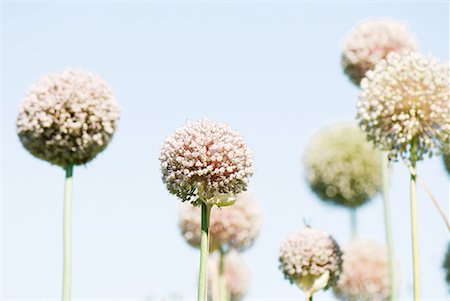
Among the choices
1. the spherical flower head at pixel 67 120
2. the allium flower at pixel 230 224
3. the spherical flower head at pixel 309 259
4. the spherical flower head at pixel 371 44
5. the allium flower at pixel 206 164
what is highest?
the spherical flower head at pixel 371 44

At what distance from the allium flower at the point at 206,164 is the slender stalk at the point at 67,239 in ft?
1.22

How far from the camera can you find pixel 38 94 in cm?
310

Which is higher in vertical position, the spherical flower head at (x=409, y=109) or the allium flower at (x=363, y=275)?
the spherical flower head at (x=409, y=109)

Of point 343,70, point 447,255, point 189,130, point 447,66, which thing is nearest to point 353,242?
point 447,255

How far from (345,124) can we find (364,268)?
1756 mm

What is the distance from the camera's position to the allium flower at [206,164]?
2.83 m

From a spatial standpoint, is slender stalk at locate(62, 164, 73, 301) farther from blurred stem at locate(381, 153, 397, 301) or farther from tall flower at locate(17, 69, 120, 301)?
blurred stem at locate(381, 153, 397, 301)

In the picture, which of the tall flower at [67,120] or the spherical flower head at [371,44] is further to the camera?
the spherical flower head at [371,44]

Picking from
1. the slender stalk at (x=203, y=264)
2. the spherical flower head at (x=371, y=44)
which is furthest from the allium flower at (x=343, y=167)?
the slender stalk at (x=203, y=264)

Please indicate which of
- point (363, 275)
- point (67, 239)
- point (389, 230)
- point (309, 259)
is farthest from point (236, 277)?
point (67, 239)

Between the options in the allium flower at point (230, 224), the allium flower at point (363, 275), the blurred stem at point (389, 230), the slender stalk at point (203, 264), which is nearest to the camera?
the slender stalk at point (203, 264)

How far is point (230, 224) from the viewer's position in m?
5.06

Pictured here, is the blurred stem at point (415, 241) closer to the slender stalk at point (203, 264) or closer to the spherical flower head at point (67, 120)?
the slender stalk at point (203, 264)

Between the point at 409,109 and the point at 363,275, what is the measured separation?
290 centimetres
